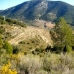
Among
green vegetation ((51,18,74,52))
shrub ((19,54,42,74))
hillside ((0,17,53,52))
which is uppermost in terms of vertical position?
shrub ((19,54,42,74))

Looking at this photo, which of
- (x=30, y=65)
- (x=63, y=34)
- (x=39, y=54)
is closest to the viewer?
(x=30, y=65)

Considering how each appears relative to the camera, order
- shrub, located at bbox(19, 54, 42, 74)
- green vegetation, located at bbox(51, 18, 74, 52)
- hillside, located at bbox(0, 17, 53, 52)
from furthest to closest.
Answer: hillside, located at bbox(0, 17, 53, 52)
green vegetation, located at bbox(51, 18, 74, 52)
shrub, located at bbox(19, 54, 42, 74)

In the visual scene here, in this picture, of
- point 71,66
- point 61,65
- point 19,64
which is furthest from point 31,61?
point 71,66

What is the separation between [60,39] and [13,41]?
13789mm

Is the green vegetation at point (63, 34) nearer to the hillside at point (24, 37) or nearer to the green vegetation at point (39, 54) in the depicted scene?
the green vegetation at point (39, 54)

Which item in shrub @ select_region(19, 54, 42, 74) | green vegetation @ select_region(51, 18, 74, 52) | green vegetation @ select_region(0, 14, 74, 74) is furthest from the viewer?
green vegetation @ select_region(51, 18, 74, 52)

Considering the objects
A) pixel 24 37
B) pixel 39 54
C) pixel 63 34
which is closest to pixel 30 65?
pixel 39 54

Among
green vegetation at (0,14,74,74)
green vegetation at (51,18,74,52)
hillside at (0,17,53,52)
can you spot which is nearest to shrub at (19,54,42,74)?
green vegetation at (0,14,74,74)

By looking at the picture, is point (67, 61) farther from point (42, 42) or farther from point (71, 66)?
point (42, 42)

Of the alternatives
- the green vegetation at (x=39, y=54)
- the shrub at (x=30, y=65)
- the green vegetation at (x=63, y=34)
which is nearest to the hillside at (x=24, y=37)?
the green vegetation at (x=39, y=54)

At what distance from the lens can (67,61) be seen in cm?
2123

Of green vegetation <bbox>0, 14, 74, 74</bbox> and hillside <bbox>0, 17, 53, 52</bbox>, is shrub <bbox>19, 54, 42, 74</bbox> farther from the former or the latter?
hillside <bbox>0, 17, 53, 52</bbox>

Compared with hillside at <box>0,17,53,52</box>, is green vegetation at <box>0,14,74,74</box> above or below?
above

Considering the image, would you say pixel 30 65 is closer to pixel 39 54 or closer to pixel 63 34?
pixel 39 54
